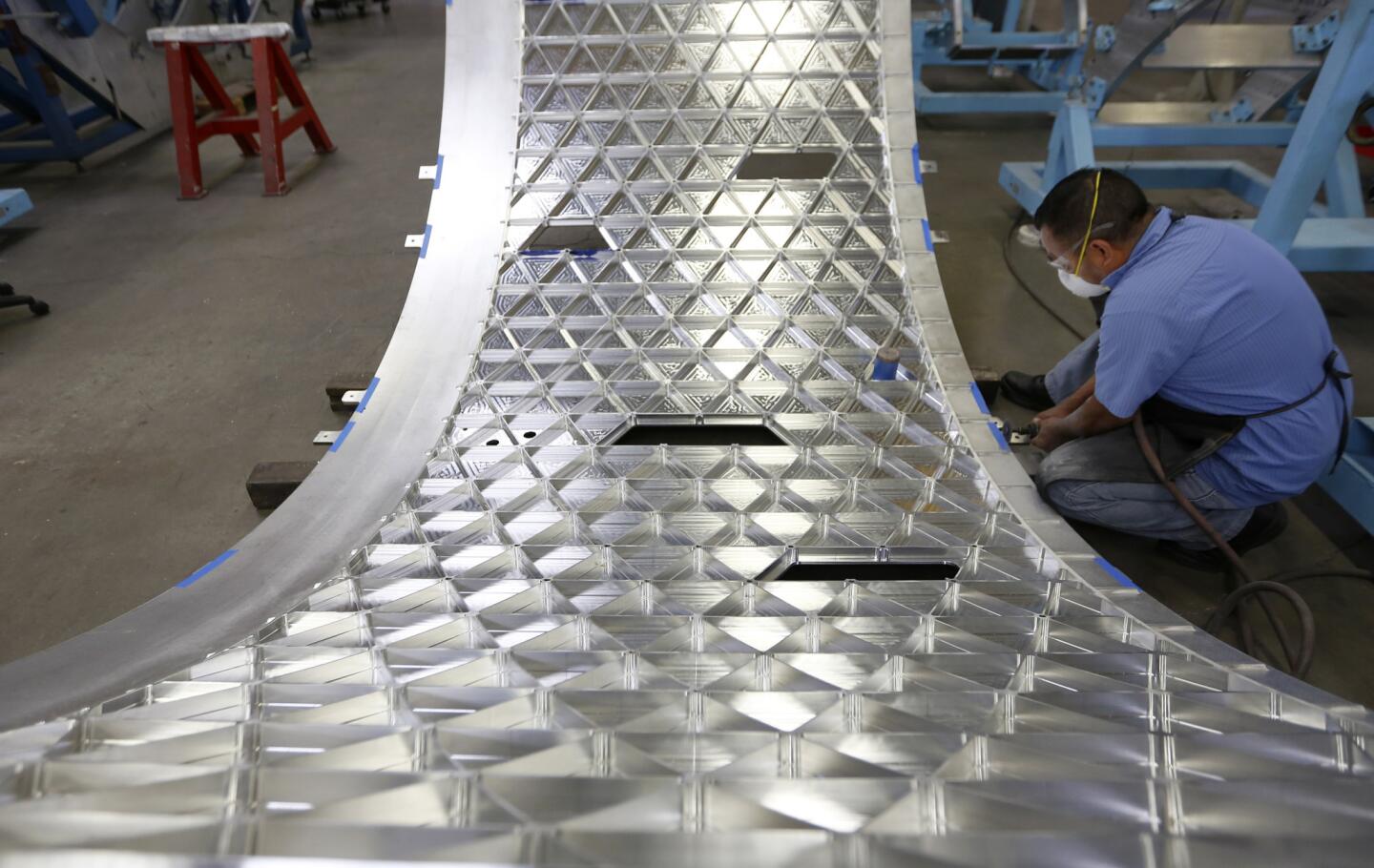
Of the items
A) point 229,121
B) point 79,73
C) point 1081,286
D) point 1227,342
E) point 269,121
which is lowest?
point 1227,342

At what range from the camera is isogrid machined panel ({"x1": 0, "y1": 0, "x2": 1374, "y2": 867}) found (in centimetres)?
72

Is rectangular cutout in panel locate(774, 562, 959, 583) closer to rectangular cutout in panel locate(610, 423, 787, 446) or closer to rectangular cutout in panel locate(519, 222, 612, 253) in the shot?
rectangular cutout in panel locate(610, 423, 787, 446)

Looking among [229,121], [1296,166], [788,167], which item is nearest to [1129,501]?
[1296,166]

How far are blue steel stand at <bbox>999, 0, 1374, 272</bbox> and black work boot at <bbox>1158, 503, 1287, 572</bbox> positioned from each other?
1302 millimetres

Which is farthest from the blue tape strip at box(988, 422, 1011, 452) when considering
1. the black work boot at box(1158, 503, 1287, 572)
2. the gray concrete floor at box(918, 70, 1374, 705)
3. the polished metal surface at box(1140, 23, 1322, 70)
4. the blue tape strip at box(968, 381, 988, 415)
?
the polished metal surface at box(1140, 23, 1322, 70)

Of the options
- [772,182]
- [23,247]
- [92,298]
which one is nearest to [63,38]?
[23,247]

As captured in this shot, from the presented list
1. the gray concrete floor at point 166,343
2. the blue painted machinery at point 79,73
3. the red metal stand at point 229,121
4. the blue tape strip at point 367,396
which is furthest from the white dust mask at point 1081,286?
the blue painted machinery at point 79,73

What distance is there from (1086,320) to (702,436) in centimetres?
234

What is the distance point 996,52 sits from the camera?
576 centimetres

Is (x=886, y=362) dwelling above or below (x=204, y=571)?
above

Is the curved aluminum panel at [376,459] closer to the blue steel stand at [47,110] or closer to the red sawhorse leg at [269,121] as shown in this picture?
the red sawhorse leg at [269,121]

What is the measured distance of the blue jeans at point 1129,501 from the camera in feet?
7.50

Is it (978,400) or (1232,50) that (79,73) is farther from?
(1232,50)

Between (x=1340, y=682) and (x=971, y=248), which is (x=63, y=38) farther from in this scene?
(x=1340, y=682)
